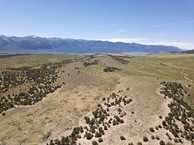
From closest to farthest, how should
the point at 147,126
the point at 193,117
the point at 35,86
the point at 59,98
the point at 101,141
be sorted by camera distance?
the point at 101,141, the point at 147,126, the point at 193,117, the point at 59,98, the point at 35,86

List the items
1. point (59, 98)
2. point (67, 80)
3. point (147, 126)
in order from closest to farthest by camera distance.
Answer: point (147, 126) → point (59, 98) → point (67, 80)

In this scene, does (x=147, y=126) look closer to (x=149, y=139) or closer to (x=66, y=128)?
(x=149, y=139)

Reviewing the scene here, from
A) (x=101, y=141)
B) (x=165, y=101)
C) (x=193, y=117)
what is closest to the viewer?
(x=101, y=141)

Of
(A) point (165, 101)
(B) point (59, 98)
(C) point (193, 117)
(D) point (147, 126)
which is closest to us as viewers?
(D) point (147, 126)

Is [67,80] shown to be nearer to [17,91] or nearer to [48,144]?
[17,91]

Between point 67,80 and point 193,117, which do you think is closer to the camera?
point 193,117

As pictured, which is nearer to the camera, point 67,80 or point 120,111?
point 120,111

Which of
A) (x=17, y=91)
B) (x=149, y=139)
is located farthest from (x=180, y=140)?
(x=17, y=91)

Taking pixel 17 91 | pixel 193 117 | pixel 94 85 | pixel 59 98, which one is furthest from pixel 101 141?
pixel 17 91

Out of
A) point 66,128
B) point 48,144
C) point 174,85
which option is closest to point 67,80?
point 174,85
